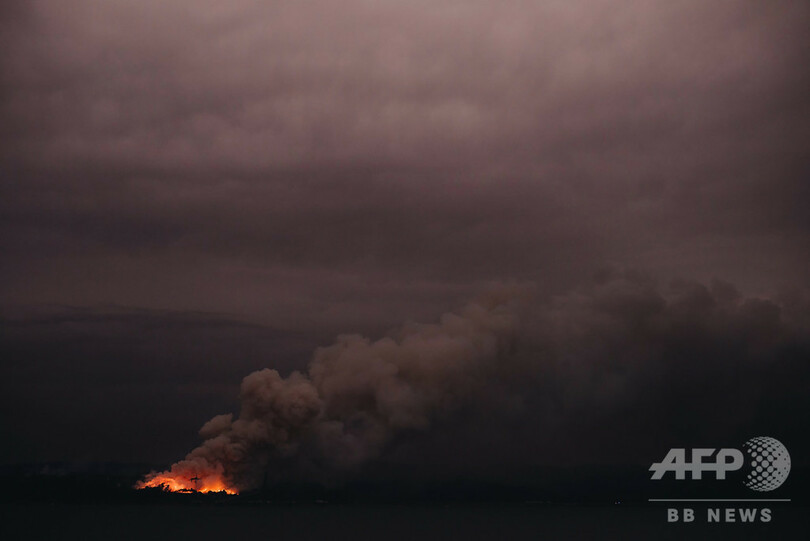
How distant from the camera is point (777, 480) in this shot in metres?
137

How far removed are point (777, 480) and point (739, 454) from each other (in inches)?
1603

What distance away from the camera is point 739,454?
103188 millimetres

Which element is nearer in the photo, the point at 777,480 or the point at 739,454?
the point at 739,454
